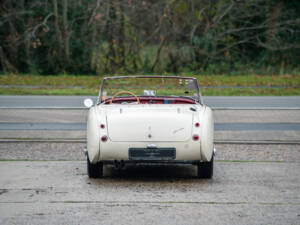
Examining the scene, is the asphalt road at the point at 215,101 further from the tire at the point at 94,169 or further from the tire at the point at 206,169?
the tire at the point at 206,169

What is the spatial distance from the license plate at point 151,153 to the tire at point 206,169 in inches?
19.0

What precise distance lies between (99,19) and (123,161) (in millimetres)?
21875

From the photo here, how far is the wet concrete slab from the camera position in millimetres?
4453

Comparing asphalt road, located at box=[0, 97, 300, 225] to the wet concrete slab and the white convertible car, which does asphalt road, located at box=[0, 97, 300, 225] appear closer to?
the wet concrete slab

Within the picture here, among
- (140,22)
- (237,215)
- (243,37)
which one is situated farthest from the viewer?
(243,37)

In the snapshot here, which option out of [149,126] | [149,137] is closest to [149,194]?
[149,137]

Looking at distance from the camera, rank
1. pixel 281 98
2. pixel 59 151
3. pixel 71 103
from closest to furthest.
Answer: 1. pixel 59 151
2. pixel 71 103
3. pixel 281 98

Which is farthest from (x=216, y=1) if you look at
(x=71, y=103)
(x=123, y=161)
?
(x=123, y=161)

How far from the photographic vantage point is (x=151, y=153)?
5.66 m

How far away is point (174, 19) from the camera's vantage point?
87.4ft

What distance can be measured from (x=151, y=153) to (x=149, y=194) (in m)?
0.53

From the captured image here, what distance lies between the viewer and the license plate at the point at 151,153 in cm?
566

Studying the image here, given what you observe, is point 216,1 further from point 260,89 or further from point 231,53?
point 260,89

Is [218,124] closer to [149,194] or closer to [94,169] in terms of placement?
[94,169]
